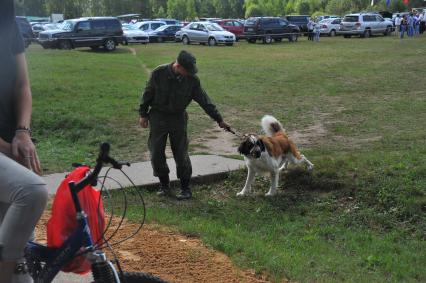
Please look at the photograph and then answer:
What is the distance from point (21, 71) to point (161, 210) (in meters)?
4.16

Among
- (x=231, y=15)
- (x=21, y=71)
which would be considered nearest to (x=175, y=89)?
(x=21, y=71)

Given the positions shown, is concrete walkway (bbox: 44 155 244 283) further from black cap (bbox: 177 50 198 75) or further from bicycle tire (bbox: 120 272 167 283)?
bicycle tire (bbox: 120 272 167 283)

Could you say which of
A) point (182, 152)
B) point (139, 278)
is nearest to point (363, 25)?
point (182, 152)

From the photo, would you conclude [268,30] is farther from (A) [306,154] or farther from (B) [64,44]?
(A) [306,154]

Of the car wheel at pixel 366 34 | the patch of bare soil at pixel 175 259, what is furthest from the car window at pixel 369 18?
the patch of bare soil at pixel 175 259

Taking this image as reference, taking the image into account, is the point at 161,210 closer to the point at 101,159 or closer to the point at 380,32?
the point at 101,159

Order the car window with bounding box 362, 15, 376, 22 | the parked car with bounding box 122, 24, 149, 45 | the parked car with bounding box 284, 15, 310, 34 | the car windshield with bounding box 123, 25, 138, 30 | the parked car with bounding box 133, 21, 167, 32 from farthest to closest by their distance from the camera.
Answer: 1. the parked car with bounding box 284, 15, 310, 34
2. the car window with bounding box 362, 15, 376, 22
3. the parked car with bounding box 133, 21, 167, 32
4. the car windshield with bounding box 123, 25, 138, 30
5. the parked car with bounding box 122, 24, 149, 45

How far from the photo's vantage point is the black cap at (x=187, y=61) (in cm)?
693

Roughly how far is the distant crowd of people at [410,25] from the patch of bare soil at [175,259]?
43427 mm

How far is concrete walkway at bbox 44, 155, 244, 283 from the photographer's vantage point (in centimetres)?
791

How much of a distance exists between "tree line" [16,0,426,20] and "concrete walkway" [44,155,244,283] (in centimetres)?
7600

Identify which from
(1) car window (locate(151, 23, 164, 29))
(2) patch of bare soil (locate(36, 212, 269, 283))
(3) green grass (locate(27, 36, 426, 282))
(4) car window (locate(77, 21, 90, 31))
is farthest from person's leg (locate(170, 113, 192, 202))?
(1) car window (locate(151, 23, 164, 29))

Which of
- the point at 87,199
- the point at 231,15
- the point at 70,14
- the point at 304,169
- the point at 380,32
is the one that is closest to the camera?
the point at 87,199

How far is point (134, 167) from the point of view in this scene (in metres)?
8.76
